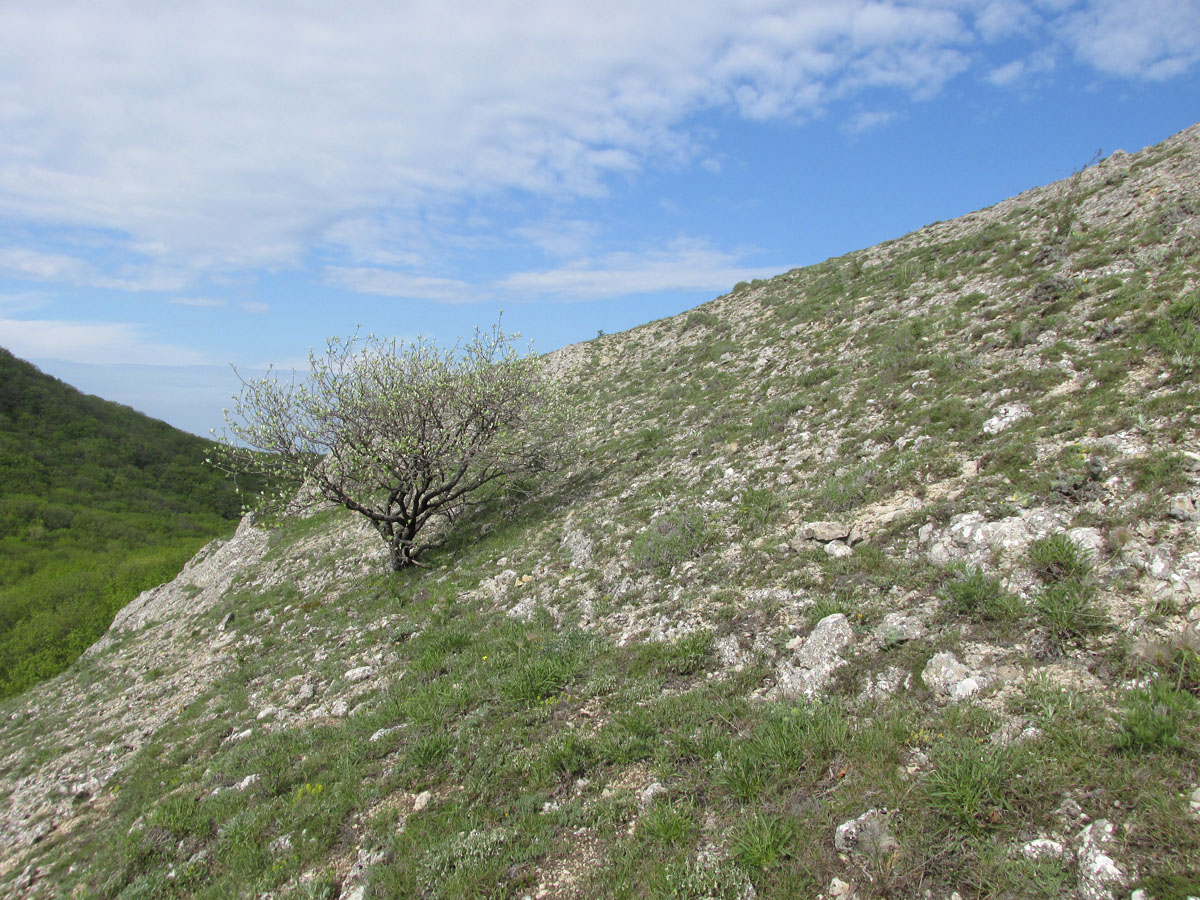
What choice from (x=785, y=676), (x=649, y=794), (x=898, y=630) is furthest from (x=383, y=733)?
(x=898, y=630)

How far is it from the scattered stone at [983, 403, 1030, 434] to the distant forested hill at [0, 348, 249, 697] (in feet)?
149

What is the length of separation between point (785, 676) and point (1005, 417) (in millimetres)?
7243

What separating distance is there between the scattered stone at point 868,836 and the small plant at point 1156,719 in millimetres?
1955

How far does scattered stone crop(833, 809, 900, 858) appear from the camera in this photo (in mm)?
4409

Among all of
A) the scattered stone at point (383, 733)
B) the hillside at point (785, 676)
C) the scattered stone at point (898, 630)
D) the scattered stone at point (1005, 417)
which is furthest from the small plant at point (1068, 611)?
the scattered stone at point (383, 733)

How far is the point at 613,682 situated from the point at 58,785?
502 inches

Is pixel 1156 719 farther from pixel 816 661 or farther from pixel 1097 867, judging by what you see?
pixel 816 661

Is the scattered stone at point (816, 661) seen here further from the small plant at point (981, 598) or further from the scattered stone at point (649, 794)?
the scattered stone at point (649, 794)

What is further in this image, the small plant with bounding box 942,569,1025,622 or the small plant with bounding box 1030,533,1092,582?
the small plant with bounding box 1030,533,1092,582

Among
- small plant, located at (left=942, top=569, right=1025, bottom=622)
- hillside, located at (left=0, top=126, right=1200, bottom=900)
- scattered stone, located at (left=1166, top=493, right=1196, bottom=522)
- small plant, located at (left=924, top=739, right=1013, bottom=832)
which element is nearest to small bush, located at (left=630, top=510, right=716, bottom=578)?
hillside, located at (left=0, top=126, right=1200, bottom=900)

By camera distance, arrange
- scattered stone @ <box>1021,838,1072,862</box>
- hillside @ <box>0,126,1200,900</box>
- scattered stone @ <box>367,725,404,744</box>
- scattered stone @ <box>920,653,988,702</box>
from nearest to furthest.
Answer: scattered stone @ <box>1021,838,1072,862</box> → hillside @ <box>0,126,1200,900</box> → scattered stone @ <box>920,653,988,702</box> → scattered stone @ <box>367,725,404,744</box>

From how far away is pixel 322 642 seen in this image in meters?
14.6

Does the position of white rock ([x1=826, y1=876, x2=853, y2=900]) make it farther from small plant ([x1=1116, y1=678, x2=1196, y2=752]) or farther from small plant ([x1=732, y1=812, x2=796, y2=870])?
small plant ([x1=1116, y1=678, x2=1196, y2=752])

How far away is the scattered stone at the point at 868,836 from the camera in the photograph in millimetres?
4409
